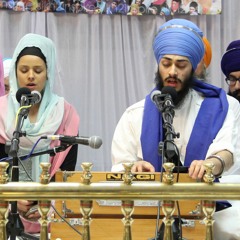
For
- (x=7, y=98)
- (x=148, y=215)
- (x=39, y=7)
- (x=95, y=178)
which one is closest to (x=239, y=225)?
(x=148, y=215)

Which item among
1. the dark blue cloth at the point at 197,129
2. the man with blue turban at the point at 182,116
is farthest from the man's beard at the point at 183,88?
the dark blue cloth at the point at 197,129

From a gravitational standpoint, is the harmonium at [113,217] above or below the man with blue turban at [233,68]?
below

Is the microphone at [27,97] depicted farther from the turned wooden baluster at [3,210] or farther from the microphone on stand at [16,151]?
the turned wooden baluster at [3,210]

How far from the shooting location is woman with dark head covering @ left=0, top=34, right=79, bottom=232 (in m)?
3.12

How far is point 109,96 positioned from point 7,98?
6.13ft

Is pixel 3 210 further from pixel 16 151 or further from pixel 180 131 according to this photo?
pixel 180 131

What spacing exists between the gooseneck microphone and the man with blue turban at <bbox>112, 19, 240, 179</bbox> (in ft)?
1.65

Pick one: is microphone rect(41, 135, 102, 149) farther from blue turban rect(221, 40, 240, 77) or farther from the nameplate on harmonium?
blue turban rect(221, 40, 240, 77)

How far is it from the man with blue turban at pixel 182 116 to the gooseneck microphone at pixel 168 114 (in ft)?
1.65

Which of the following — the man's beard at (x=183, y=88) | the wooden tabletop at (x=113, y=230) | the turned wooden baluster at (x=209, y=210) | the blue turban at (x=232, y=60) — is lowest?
the wooden tabletop at (x=113, y=230)

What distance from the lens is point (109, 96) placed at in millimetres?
5090

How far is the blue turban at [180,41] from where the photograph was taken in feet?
9.16

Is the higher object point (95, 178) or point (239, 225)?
point (95, 178)

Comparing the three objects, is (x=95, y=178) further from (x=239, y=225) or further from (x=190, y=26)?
(x=190, y=26)
